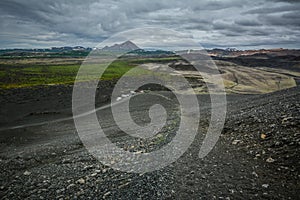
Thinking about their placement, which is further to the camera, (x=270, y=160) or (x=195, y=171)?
(x=270, y=160)

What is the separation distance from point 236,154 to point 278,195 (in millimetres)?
3331

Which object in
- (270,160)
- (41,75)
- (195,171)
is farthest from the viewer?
(41,75)

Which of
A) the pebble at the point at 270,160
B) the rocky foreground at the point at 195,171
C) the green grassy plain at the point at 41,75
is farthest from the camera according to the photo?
the green grassy plain at the point at 41,75

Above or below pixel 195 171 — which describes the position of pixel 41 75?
below

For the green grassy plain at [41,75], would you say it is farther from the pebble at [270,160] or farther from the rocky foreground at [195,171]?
the pebble at [270,160]

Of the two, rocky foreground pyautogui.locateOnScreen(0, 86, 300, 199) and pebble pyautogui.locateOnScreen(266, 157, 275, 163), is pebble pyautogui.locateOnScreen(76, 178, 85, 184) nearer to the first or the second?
rocky foreground pyautogui.locateOnScreen(0, 86, 300, 199)

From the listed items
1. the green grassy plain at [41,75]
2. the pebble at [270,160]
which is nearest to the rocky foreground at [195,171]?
the pebble at [270,160]

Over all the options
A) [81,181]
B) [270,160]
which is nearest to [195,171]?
[270,160]

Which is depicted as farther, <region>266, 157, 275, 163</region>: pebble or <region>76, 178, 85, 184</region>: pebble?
<region>266, 157, 275, 163</region>: pebble

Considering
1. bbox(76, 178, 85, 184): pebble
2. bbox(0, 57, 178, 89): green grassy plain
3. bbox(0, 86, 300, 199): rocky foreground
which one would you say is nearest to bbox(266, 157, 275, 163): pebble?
bbox(0, 86, 300, 199): rocky foreground

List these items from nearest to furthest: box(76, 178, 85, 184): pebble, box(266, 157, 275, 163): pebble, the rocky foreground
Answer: the rocky foreground → box(76, 178, 85, 184): pebble → box(266, 157, 275, 163): pebble

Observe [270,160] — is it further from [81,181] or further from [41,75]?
[41,75]

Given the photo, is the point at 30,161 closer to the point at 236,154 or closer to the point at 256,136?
the point at 236,154

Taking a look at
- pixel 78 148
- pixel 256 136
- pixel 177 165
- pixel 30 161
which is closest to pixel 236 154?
pixel 256 136
